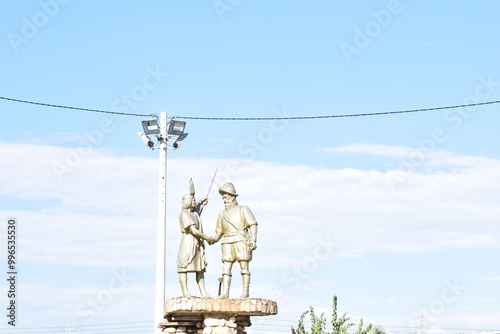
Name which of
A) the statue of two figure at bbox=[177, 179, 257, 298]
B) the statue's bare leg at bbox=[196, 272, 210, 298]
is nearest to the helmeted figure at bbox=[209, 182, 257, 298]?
the statue of two figure at bbox=[177, 179, 257, 298]

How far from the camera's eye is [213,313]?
20.5m

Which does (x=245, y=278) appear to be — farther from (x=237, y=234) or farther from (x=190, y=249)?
(x=190, y=249)

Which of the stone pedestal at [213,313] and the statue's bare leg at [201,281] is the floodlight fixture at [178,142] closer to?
the statue's bare leg at [201,281]

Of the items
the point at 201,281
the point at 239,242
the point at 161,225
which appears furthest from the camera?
the point at 161,225

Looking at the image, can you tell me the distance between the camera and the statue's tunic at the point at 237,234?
20406 mm

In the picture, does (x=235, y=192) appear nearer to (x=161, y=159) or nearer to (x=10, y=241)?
(x=161, y=159)

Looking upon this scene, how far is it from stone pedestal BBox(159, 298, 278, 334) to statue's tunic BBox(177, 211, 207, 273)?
2.09 feet

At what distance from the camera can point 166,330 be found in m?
21.1

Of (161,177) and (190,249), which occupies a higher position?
(161,177)

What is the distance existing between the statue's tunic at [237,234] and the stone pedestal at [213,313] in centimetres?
80

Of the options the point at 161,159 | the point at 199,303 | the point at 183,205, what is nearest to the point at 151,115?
the point at 161,159

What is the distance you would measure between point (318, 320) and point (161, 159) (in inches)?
199

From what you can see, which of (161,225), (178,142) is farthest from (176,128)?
(161,225)

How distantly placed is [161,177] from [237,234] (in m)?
4.52
